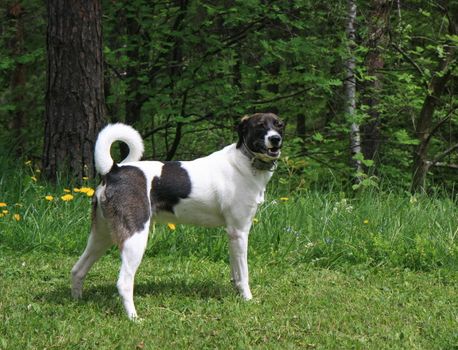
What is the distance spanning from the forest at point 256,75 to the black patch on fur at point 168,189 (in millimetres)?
3140

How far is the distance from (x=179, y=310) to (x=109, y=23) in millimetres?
6181

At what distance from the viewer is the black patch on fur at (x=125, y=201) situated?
4.48 metres

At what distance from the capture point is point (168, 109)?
9289 mm

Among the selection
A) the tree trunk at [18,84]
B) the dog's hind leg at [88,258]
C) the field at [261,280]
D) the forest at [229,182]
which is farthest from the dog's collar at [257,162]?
the tree trunk at [18,84]

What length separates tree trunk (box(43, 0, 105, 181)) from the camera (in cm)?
758

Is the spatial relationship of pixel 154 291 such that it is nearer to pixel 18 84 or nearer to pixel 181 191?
pixel 181 191

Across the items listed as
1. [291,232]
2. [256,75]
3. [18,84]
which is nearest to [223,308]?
[291,232]

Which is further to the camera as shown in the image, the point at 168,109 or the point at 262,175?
the point at 168,109

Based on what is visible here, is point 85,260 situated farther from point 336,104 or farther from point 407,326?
point 336,104

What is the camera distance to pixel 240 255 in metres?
4.98

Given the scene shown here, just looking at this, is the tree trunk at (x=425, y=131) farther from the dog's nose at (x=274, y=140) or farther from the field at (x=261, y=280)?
the dog's nose at (x=274, y=140)

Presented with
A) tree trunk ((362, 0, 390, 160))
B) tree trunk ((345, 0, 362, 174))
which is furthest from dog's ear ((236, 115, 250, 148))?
tree trunk ((345, 0, 362, 174))

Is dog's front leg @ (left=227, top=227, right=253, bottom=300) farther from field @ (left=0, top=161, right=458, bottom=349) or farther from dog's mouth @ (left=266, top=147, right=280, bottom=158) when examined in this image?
dog's mouth @ (left=266, top=147, right=280, bottom=158)

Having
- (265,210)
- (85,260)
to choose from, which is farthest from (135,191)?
(265,210)
